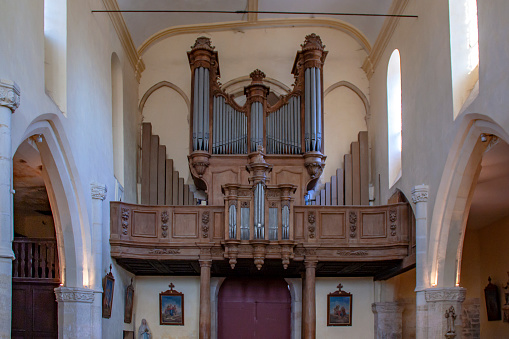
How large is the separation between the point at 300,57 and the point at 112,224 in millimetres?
7149

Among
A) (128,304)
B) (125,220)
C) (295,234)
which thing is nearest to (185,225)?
(125,220)

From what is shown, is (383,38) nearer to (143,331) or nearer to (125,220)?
(125,220)

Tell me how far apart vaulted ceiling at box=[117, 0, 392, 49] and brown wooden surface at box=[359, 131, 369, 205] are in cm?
287

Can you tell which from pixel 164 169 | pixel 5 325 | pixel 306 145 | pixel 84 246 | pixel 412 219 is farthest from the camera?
pixel 164 169

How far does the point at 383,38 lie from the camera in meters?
21.2

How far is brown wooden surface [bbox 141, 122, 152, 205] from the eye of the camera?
22.1 meters

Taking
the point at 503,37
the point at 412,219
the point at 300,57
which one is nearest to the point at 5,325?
the point at 503,37

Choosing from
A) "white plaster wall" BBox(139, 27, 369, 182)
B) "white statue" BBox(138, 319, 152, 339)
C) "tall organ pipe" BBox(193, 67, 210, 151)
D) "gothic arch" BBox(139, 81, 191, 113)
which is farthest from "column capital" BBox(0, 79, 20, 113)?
"gothic arch" BBox(139, 81, 191, 113)

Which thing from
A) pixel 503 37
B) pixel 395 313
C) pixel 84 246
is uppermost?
pixel 503 37

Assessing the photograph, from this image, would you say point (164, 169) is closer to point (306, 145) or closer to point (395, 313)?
point (306, 145)

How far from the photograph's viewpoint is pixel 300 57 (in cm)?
2147

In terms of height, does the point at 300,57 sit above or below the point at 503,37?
above

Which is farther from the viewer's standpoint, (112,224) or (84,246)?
(112,224)

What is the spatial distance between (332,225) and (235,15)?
780 centimetres
